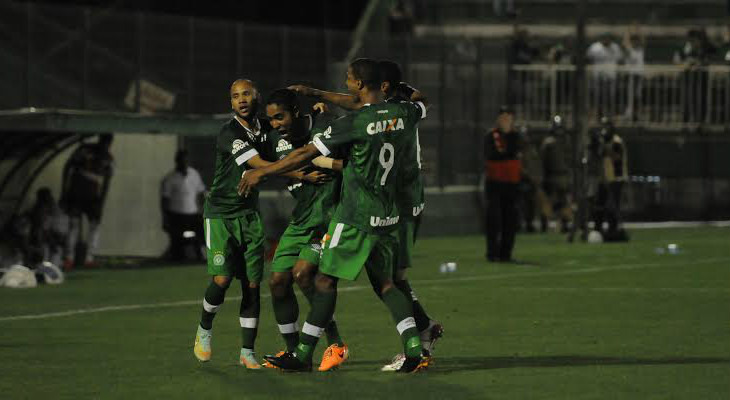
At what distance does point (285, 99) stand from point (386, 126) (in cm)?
89

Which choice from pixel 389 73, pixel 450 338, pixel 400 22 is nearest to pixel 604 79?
pixel 400 22

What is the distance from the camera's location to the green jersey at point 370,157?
11602 mm

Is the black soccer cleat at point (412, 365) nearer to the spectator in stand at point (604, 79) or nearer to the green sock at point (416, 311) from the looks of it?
the green sock at point (416, 311)

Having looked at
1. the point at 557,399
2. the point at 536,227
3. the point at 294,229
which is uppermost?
the point at 294,229

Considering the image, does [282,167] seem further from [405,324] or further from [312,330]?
[405,324]

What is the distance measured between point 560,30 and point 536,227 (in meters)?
8.31

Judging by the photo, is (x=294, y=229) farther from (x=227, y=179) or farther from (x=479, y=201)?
(x=479, y=201)

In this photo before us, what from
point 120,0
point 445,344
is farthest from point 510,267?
point 120,0

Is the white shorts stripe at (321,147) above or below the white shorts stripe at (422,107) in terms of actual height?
below

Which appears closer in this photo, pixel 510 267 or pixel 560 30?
pixel 510 267

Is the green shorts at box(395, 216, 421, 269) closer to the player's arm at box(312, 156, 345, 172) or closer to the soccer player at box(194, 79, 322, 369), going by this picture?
the player's arm at box(312, 156, 345, 172)

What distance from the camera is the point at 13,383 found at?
11.8 m

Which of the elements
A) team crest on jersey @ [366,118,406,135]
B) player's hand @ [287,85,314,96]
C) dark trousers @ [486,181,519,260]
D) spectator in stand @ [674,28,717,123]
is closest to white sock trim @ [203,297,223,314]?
player's hand @ [287,85,314,96]

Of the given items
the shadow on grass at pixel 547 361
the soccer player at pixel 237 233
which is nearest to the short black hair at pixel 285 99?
the soccer player at pixel 237 233
